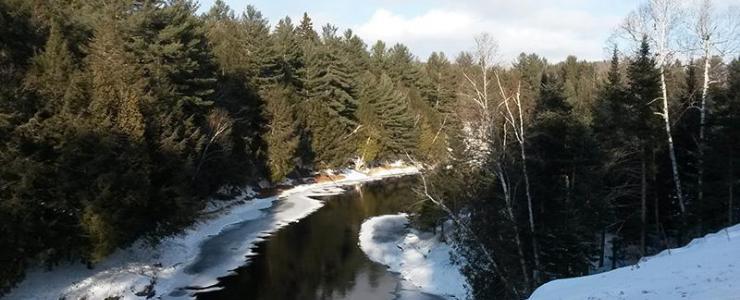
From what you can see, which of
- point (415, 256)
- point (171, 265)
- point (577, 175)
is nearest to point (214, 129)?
point (171, 265)

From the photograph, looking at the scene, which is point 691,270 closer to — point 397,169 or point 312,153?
point 312,153

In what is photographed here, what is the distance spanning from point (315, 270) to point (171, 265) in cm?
670

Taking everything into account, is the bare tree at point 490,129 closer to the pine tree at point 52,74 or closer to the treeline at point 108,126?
the treeline at point 108,126

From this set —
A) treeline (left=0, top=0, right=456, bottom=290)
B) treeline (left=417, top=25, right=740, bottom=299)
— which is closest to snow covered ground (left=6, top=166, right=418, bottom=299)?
treeline (left=0, top=0, right=456, bottom=290)

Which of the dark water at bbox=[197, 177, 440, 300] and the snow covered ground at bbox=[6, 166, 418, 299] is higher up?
the snow covered ground at bbox=[6, 166, 418, 299]

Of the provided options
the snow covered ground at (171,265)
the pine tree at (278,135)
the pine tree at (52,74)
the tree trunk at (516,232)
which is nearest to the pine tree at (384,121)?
the pine tree at (278,135)

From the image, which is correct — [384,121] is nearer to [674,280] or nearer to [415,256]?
[415,256]

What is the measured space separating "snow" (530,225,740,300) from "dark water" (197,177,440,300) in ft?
37.3

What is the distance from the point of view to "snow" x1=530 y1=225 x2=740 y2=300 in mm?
10828

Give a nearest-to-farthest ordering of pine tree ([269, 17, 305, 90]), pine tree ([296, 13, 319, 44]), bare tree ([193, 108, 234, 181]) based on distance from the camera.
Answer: bare tree ([193, 108, 234, 181]), pine tree ([269, 17, 305, 90]), pine tree ([296, 13, 319, 44])

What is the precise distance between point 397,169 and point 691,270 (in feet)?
233

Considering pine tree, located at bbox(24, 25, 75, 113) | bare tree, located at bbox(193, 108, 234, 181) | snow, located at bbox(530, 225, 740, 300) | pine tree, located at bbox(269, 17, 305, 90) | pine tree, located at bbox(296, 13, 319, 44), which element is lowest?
snow, located at bbox(530, 225, 740, 300)

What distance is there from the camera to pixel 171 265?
2831 centimetres

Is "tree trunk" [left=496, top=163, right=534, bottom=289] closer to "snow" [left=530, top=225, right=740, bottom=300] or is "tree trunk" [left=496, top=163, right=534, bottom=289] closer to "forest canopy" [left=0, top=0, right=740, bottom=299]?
"forest canopy" [left=0, top=0, right=740, bottom=299]
